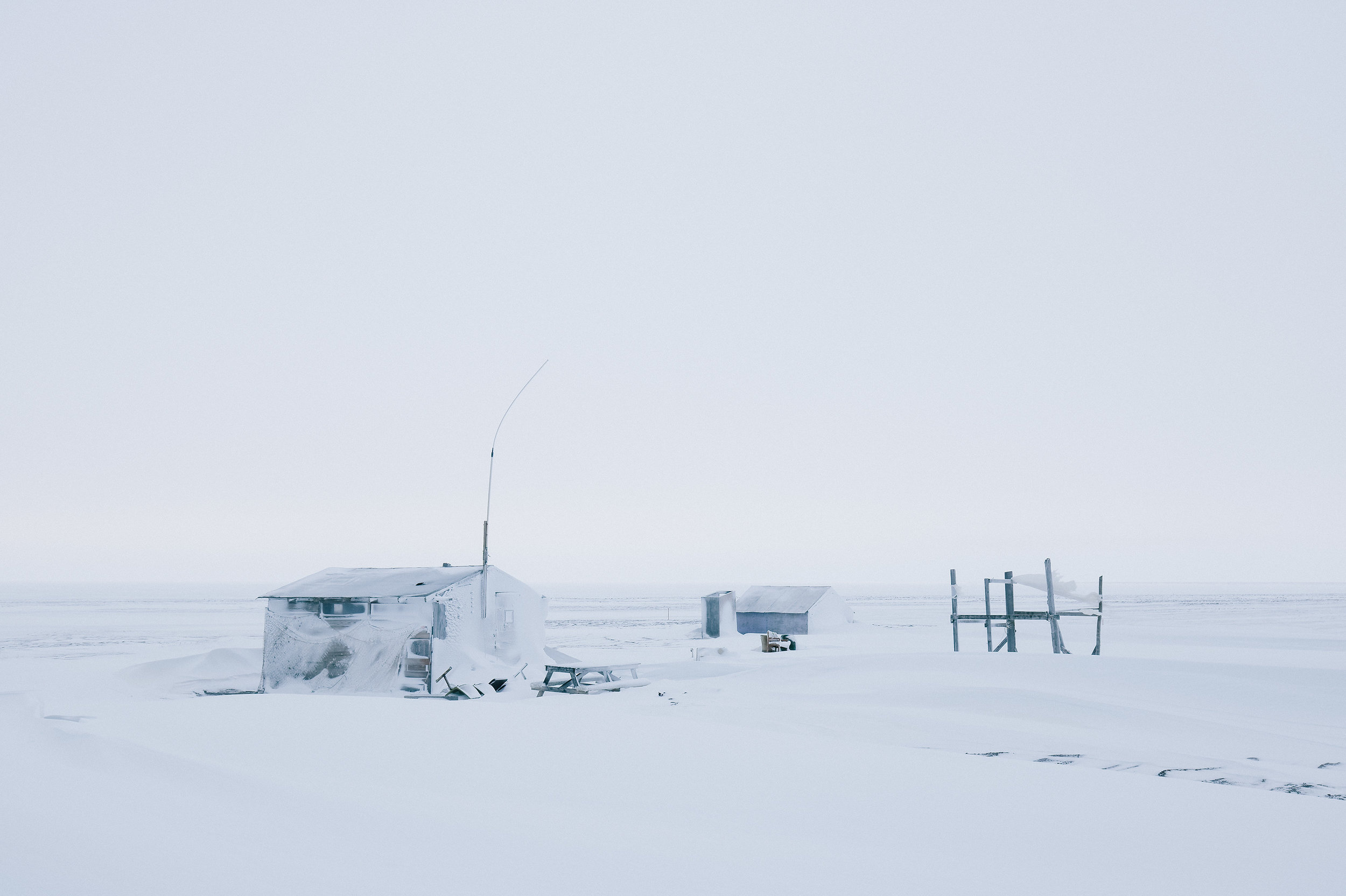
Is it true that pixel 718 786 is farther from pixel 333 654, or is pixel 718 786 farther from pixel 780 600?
pixel 780 600

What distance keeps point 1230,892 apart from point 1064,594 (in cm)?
2284

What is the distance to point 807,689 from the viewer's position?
76.0 feet

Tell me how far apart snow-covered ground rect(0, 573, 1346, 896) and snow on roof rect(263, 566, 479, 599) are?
14.5ft

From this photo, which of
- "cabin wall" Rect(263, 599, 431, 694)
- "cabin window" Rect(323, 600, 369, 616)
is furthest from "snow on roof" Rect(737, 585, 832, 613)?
"cabin window" Rect(323, 600, 369, 616)

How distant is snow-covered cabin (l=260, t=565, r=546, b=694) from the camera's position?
85.1 feet

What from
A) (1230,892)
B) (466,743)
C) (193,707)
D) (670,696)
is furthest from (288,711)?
(1230,892)

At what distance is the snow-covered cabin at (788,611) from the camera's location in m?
51.6

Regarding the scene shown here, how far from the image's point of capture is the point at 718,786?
1152cm

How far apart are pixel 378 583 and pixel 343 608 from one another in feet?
5.09

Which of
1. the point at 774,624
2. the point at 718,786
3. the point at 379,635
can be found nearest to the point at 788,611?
the point at 774,624

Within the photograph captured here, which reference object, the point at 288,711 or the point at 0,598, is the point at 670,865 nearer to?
the point at 288,711

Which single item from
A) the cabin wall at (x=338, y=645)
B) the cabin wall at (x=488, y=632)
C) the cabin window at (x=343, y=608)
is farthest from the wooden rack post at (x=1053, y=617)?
the cabin window at (x=343, y=608)

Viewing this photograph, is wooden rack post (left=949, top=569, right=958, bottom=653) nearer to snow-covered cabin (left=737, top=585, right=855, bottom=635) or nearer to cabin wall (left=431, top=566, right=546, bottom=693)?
cabin wall (left=431, top=566, right=546, bottom=693)

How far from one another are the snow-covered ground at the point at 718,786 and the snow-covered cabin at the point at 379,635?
3043 mm
